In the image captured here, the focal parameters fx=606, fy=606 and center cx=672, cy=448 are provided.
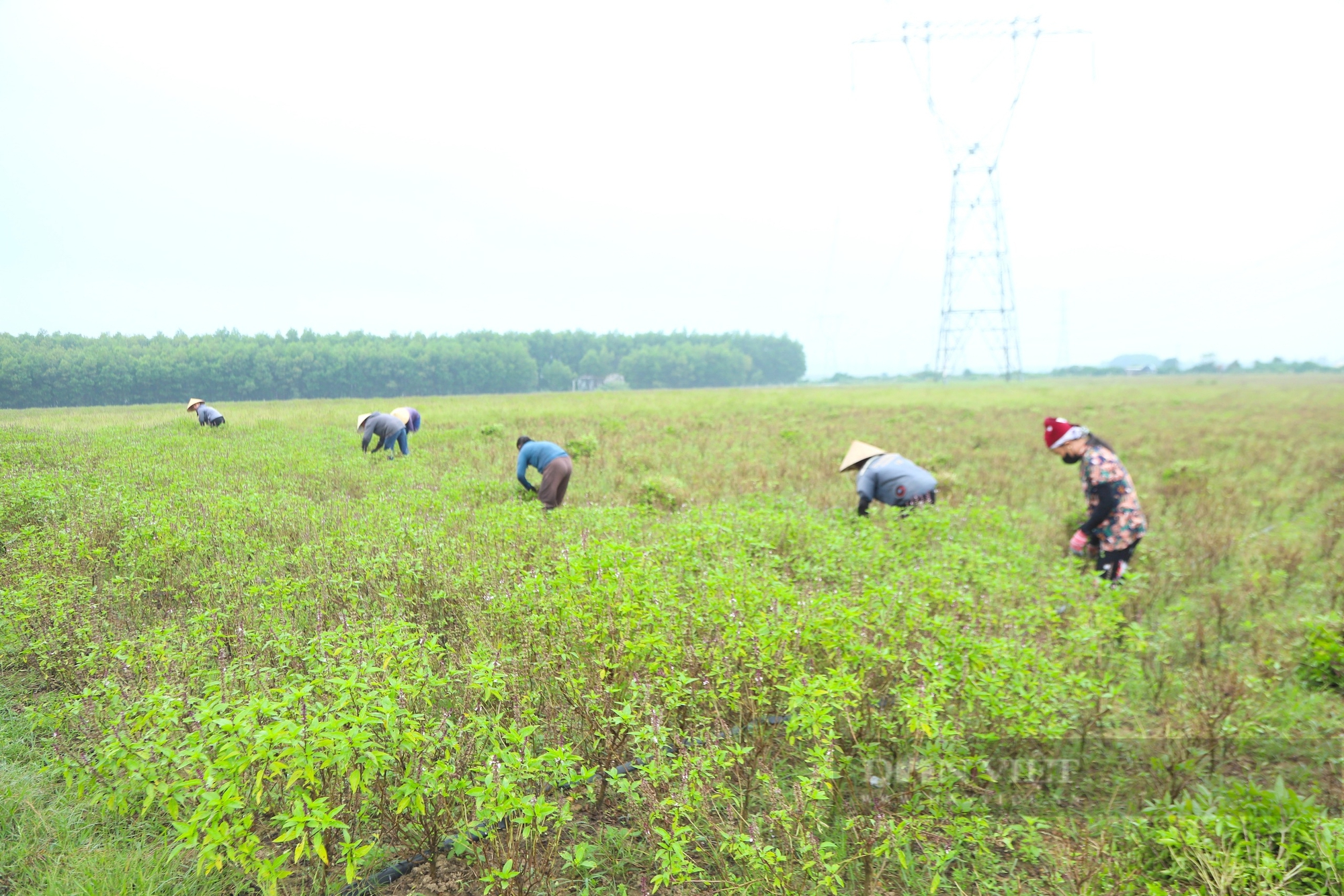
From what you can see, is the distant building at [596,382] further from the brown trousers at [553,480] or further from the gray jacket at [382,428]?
the brown trousers at [553,480]

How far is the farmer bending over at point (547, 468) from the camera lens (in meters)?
8.59

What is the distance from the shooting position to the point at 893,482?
7848mm

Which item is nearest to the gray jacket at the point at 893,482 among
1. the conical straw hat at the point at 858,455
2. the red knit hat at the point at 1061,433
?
the conical straw hat at the point at 858,455

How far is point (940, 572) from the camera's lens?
4.95 m

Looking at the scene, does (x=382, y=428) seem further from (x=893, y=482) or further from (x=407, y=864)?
(x=407, y=864)

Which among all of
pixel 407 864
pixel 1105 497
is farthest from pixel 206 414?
pixel 1105 497

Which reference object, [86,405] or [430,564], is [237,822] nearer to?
[430,564]

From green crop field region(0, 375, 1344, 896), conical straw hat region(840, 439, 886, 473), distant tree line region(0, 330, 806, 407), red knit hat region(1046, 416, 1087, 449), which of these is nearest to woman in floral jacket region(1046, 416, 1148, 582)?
red knit hat region(1046, 416, 1087, 449)

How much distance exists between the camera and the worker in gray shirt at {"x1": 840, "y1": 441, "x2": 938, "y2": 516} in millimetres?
7648

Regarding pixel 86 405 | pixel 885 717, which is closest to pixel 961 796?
pixel 885 717

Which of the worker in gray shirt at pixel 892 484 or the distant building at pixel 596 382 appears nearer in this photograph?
the worker in gray shirt at pixel 892 484

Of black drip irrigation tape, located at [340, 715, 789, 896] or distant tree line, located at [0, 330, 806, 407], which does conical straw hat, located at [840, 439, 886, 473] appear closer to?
black drip irrigation tape, located at [340, 715, 789, 896]

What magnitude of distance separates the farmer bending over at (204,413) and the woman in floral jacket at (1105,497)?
11498mm

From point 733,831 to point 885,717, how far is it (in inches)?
47.4
